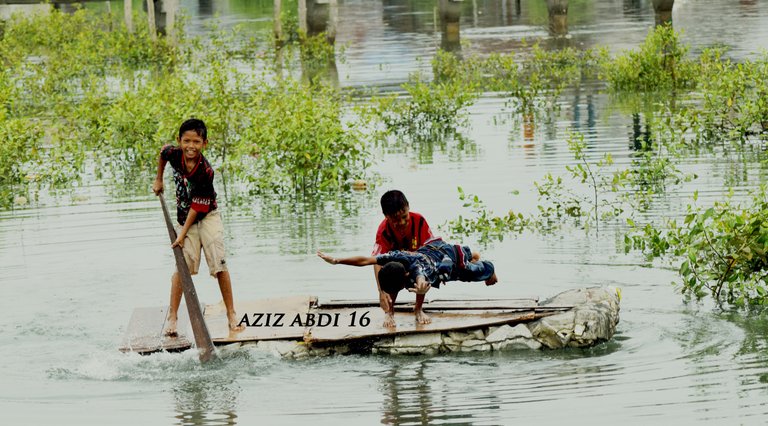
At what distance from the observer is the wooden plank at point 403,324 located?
28.1ft

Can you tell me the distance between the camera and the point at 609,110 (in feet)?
62.0

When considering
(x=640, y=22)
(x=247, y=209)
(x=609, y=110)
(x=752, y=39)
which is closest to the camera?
(x=247, y=209)

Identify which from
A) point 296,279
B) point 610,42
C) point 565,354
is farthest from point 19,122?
point 610,42

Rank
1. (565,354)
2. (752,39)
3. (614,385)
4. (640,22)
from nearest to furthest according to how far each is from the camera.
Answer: (614,385) → (565,354) → (752,39) → (640,22)

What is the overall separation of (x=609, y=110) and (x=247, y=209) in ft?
23.0

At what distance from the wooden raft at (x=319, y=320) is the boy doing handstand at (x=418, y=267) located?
0.51 ft

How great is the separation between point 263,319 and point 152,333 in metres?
0.74

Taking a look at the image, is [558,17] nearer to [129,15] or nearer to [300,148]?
[129,15]

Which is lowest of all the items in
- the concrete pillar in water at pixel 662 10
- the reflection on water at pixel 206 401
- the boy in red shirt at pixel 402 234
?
the reflection on water at pixel 206 401

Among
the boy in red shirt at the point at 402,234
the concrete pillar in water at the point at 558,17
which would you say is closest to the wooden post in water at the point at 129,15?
the concrete pillar in water at the point at 558,17

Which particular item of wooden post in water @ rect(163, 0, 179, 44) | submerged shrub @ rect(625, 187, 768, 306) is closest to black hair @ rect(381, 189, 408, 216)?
submerged shrub @ rect(625, 187, 768, 306)

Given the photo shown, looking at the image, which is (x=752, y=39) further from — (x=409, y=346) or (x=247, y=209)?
(x=409, y=346)

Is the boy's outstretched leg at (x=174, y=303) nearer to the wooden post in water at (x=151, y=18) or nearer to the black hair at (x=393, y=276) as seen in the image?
the black hair at (x=393, y=276)

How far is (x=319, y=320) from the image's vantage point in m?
8.98
